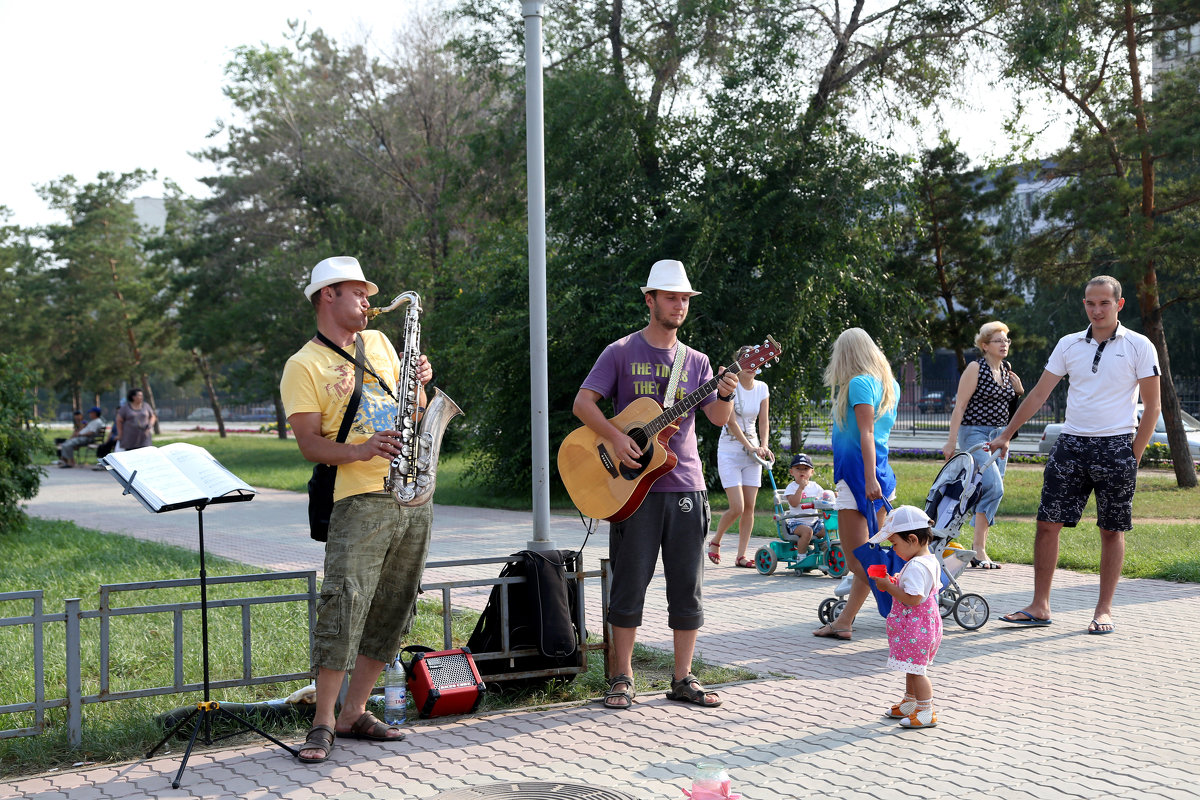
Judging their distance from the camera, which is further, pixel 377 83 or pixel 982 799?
pixel 377 83

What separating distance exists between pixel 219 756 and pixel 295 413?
1662 millimetres

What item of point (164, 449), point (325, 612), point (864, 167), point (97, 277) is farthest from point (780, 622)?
point (97, 277)

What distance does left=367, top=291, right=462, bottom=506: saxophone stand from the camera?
4832 mm

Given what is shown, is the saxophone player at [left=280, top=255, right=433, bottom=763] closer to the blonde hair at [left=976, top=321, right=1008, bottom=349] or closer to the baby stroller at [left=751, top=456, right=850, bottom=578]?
the baby stroller at [left=751, top=456, right=850, bottom=578]

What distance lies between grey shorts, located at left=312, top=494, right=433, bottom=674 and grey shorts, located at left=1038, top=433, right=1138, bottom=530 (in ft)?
14.8

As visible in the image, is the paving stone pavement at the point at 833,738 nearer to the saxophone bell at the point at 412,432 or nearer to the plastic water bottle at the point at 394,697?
the plastic water bottle at the point at 394,697

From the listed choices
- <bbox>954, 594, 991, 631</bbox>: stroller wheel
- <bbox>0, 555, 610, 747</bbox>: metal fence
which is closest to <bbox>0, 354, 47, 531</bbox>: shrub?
<bbox>0, 555, 610, 747</bbox>: metal fence

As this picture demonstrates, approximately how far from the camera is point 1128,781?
4.27m

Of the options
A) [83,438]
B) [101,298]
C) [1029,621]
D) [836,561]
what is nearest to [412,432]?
[1029,621]

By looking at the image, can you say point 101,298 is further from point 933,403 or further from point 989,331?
point 989,331

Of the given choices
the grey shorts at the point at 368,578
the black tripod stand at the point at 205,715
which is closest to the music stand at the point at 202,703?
the black tripod stand at the point at 205,715

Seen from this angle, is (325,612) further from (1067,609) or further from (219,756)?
(1067,609)

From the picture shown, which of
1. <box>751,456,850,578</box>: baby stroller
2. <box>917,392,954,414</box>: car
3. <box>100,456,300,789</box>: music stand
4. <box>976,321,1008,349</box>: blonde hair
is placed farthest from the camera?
<box>917,392,954,414</box>: car

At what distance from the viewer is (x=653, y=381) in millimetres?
5637
